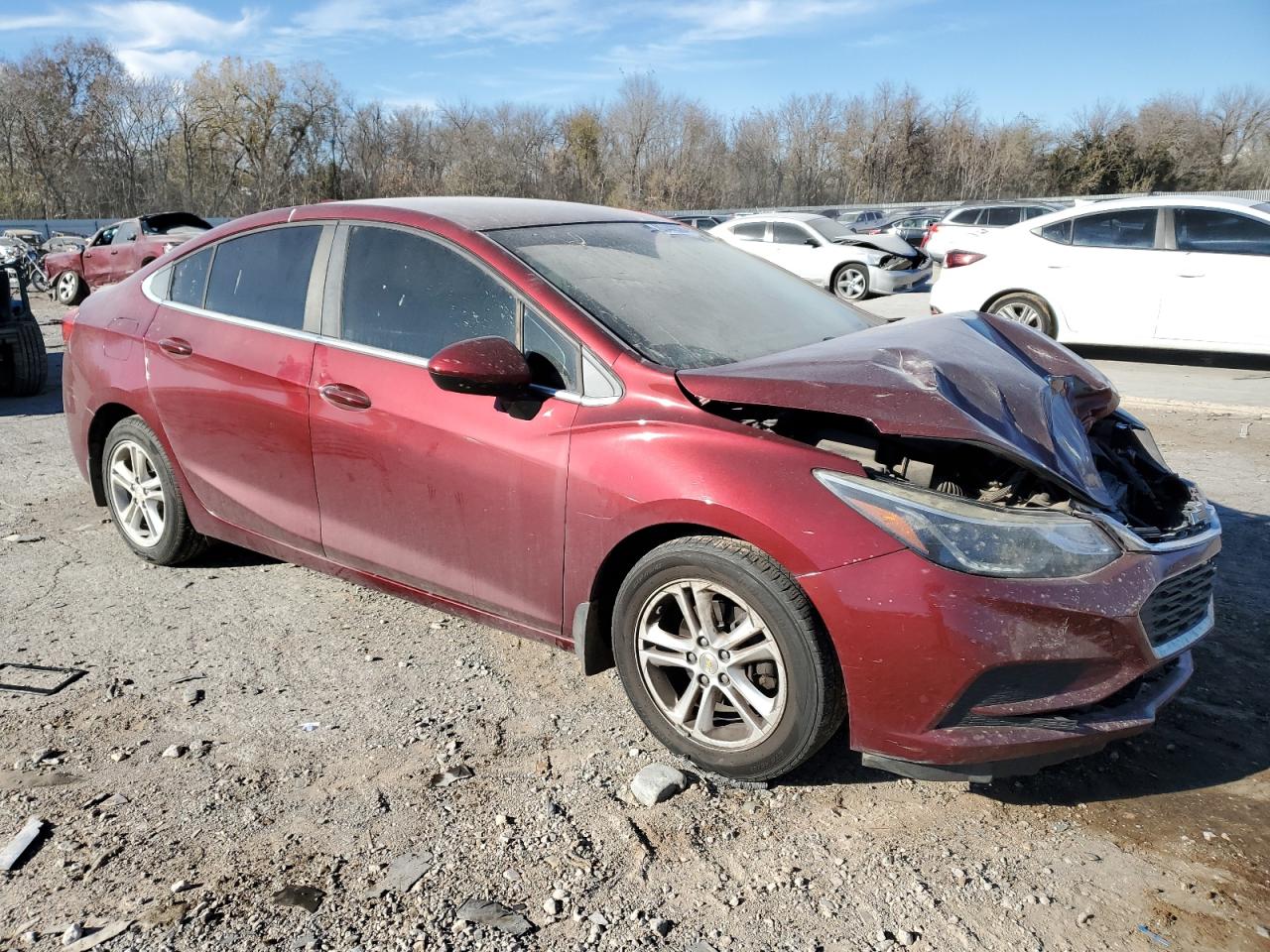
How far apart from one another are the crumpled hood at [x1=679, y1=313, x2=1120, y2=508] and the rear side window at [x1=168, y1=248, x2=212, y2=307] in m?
2.55

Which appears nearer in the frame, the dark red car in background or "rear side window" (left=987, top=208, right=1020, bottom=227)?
the dark red car in background

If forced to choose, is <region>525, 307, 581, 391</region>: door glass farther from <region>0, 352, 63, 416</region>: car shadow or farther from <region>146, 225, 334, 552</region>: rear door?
<region>0, 352, 63, 416</region>: car shadow

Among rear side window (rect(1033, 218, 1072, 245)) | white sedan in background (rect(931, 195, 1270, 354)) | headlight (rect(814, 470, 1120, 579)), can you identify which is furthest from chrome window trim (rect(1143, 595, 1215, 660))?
rear side window (rect(1033, 218, 1072, 245))

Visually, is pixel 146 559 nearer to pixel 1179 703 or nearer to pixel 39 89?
pixel 1179 703

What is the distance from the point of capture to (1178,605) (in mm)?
2873

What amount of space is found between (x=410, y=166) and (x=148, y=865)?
153 ft

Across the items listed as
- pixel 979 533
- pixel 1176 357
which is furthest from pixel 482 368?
pixel 1176 357

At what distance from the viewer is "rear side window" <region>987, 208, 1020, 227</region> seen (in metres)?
22.9

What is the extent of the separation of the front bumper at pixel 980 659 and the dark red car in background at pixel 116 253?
17.2m

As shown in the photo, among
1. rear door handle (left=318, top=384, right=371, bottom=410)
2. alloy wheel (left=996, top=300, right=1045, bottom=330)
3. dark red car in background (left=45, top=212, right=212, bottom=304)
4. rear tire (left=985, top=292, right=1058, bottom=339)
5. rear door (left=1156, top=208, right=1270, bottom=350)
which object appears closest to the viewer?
rear door handle (left=318, top=384, right=371, bottom=410)

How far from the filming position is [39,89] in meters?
39.2

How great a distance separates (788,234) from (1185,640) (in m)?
17.6

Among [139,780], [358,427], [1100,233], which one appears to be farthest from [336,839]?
[1100,233]

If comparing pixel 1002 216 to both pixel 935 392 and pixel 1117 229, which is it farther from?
pixel 935 392
